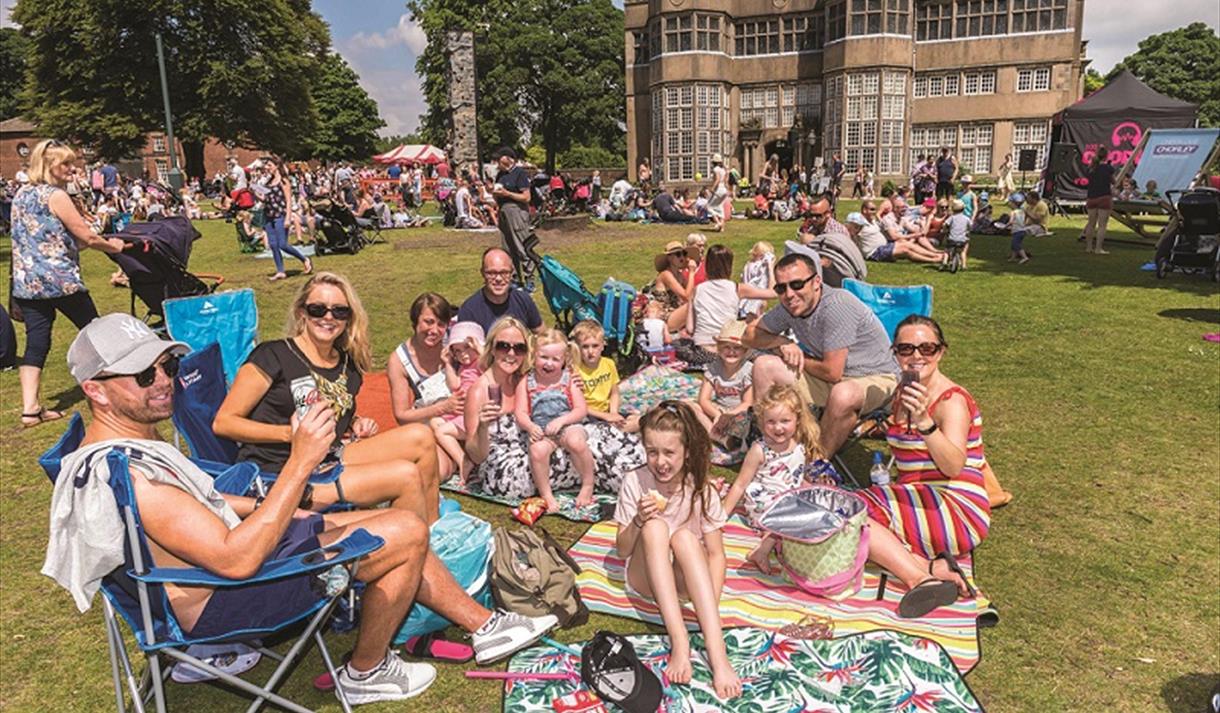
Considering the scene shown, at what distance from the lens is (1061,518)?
4.64 m

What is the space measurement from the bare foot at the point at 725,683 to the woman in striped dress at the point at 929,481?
116 centimetres

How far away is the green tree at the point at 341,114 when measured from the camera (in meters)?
67.8

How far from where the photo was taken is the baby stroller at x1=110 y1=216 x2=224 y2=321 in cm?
751

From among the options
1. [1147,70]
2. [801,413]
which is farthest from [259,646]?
[1147,70]

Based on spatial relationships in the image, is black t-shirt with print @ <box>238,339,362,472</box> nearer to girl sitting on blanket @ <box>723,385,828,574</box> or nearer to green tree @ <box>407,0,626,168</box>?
girl sitting on blanket @ <box>723,385,828,574</box>

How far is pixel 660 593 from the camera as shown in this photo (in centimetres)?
327

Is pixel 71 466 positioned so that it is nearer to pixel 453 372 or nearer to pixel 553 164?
pixel 453 372

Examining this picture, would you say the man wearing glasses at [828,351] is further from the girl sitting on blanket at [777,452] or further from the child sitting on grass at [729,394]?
the girl sitting on blanket at [777,452]

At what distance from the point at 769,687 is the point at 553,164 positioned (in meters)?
51.5

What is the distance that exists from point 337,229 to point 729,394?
12.4 metres

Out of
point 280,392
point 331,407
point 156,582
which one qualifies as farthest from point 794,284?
point 156,582

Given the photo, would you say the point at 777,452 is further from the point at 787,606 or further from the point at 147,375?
the point at 147,375

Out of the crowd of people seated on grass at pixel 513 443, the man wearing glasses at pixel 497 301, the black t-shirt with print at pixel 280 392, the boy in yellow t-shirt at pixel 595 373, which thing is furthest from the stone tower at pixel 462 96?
the black t-shirt with print at pixel 280 392

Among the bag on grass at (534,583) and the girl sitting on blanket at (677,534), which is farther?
the bag on grass at (534,583)
